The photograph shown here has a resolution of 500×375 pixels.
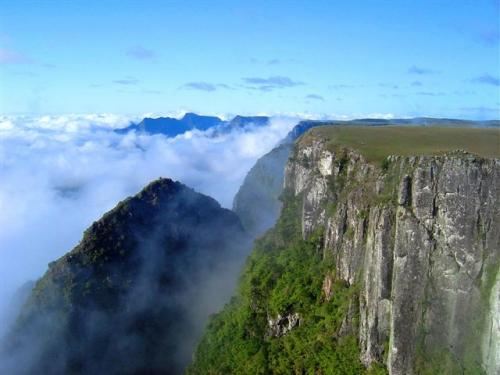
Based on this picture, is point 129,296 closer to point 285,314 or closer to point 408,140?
point 285,314

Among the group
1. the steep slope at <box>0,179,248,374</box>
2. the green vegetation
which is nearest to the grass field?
the green vegetation

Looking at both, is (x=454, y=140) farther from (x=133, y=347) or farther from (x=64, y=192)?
(x=64, y=192)

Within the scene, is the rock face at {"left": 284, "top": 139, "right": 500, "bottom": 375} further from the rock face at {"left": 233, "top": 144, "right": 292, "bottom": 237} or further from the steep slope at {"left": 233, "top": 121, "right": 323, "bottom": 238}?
the steep slope at {"left": 233, "top": 121, "right": 323, "bottom": 238}

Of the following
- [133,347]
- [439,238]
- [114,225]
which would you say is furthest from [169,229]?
[439,238]

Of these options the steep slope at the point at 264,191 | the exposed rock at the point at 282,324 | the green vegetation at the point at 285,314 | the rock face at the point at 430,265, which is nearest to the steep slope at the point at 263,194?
the steep slope at the point at 264,191

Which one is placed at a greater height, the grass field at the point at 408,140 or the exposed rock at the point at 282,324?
the grass field at the point at 408,140

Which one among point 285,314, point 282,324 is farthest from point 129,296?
point 285,314

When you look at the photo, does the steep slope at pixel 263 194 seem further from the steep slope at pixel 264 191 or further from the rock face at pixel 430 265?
the rock face at pixel 430 265
